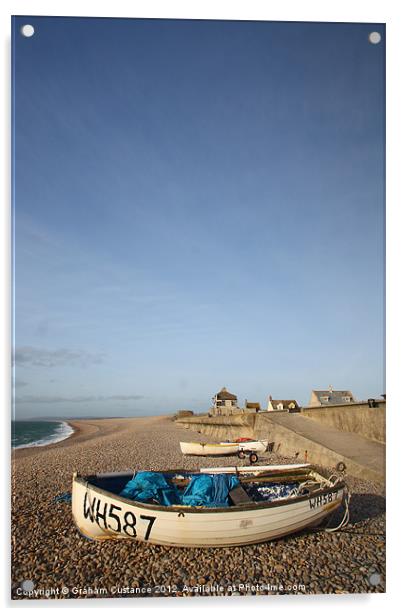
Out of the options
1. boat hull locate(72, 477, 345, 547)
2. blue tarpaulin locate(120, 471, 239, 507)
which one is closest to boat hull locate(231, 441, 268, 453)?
blue tarpaulin locate(120, 471, 239, 507)

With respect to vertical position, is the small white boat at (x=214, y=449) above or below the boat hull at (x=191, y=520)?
below

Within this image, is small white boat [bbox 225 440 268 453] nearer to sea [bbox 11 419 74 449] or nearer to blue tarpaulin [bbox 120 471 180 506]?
sea [bbox 11 419 74 449]

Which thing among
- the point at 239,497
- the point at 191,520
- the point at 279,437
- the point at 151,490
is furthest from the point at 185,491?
the point at 279,437

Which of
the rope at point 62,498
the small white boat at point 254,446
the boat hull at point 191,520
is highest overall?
the boat hull at point 191,520

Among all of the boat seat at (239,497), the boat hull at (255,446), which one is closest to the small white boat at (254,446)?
the boat hull at (255,446)

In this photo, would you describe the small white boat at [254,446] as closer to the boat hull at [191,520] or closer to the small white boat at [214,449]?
the small white boat at [214,449]

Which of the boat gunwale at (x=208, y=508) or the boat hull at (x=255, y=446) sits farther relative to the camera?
the boat hull at (x=255, y=446)

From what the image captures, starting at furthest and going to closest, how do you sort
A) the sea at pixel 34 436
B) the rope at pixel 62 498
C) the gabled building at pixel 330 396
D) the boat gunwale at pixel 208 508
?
the gabled building at pixel 330 396 < the sea at pixel 34 436 < the rope at pixel 62 498 < the boat gunwale at pixel 208 508

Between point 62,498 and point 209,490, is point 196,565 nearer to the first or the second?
point 209,490

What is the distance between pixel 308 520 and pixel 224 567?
3.36 ft

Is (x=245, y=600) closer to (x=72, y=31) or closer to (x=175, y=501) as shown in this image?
(x=175, y=501)

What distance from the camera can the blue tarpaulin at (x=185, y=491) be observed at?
4000 millimetres

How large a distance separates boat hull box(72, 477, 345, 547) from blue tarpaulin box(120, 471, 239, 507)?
14.0 inches
